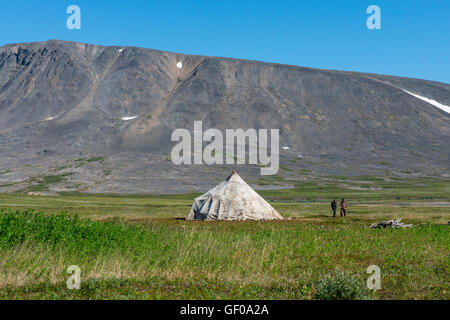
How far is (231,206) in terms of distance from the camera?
4356cm

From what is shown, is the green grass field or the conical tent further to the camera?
the conical tent

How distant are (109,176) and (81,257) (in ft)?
481

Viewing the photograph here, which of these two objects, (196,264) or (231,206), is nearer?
(196,264)

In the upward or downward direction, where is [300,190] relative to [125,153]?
downward

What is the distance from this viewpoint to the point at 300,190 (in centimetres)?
14025

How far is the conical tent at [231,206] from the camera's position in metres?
43.3

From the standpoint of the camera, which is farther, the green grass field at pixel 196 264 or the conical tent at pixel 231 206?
the conical tent at pixel 231 206

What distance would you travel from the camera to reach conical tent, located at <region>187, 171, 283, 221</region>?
43.3 m
